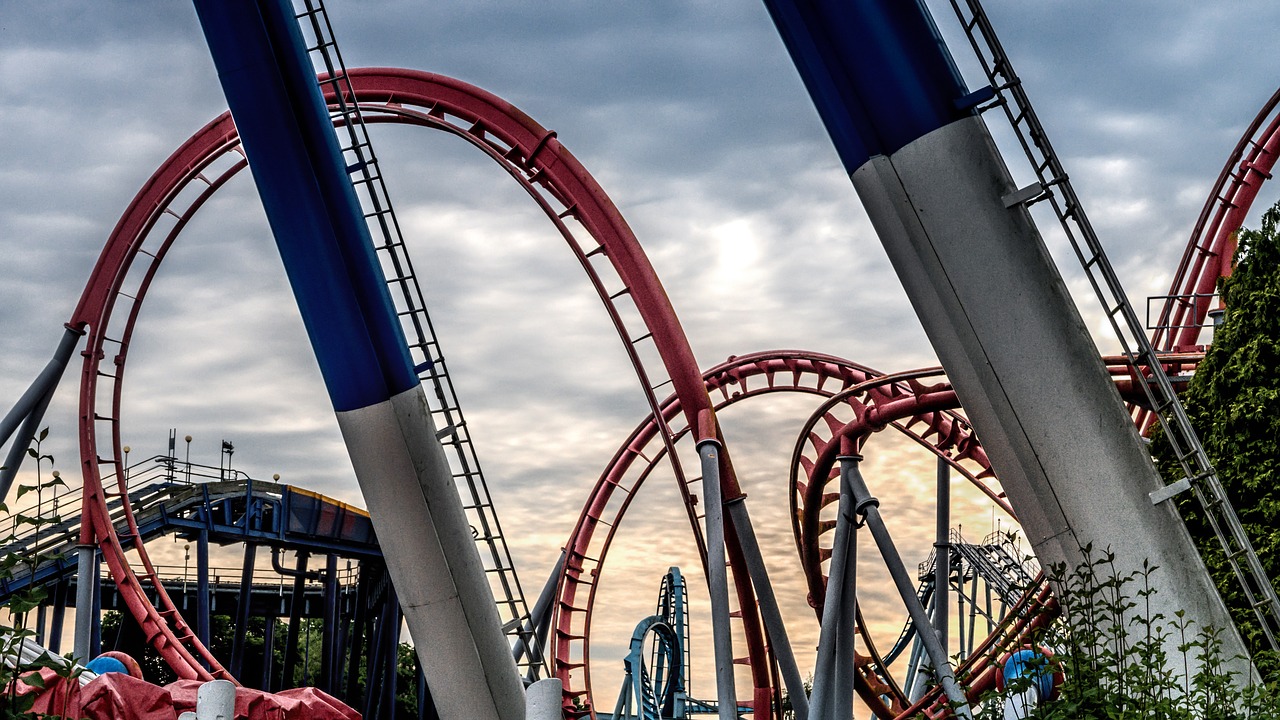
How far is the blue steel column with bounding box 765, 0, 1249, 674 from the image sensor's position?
4.19 metres

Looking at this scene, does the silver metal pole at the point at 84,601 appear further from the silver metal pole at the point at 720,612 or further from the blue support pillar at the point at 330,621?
the silver metal pole at the point at 720,612

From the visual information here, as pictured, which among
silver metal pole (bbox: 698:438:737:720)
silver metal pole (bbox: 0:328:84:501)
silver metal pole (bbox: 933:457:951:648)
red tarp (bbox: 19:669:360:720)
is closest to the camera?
silver metal pole (bbox: 698:438:737:720)

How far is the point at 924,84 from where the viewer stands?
4.46 meters

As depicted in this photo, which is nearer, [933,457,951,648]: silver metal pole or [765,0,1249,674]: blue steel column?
[765,0,1249,674]: blue steel column

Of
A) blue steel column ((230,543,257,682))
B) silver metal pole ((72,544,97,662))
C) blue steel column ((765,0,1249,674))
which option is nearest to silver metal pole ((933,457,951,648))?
blue steel column ((765,0,1249,674))

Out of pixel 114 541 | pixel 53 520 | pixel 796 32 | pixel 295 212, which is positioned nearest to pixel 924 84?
pixel 796 32

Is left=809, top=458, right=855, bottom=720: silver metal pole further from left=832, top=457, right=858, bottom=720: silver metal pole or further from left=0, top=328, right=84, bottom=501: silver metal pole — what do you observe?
left=0, top=328, right=84, bottom=501: silver metal pole

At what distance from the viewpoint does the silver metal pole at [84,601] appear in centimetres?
1636

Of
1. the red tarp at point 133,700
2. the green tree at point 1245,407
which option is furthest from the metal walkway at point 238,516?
the green tree at point 1245,407

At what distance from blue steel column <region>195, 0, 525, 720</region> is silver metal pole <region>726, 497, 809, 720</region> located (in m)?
3.18

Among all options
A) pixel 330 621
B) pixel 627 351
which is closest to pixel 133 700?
pixel 627 351

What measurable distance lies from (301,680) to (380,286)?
37.5 m

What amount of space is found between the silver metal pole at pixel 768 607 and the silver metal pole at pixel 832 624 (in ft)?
2.21

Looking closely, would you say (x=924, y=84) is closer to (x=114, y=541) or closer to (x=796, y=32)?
(x=796, y=32)
